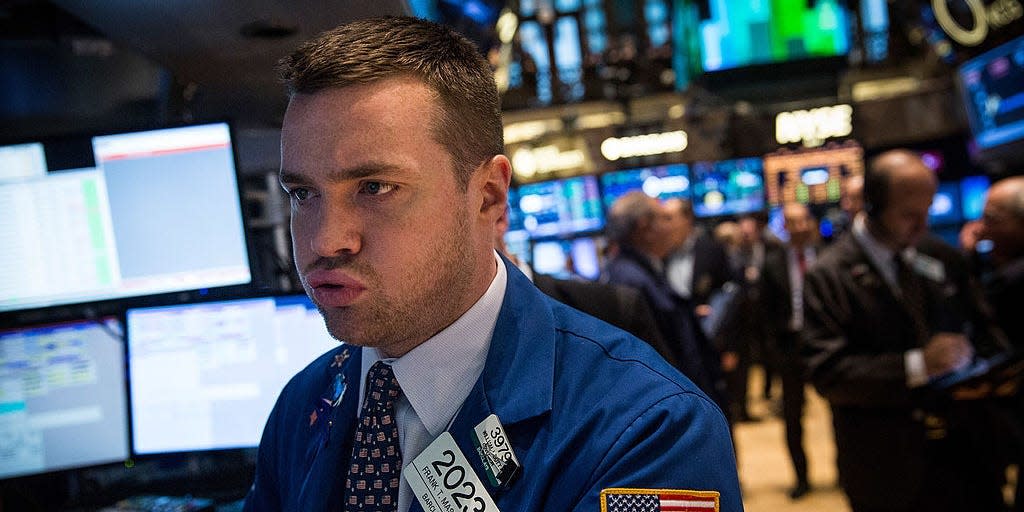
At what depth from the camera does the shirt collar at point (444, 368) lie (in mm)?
1147

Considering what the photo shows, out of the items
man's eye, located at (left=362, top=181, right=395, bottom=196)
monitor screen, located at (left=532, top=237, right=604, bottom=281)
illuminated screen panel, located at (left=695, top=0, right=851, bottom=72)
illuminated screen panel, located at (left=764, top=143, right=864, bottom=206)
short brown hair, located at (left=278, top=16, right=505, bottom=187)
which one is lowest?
monitor screen, located at (left=532, top=237, right=604, bottom=281)

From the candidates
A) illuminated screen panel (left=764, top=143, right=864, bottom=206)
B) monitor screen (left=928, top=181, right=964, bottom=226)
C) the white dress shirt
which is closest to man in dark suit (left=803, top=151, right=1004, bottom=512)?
the white dress shirt

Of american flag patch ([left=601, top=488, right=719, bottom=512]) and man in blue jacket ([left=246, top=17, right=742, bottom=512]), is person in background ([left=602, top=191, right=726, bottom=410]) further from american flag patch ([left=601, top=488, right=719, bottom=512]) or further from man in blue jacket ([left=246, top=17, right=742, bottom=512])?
american flag patch ([left=601, top=488, right=719, bottom=512])

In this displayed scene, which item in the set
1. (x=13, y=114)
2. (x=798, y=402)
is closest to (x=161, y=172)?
(x=13, y=114)

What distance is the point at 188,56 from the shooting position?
210cm

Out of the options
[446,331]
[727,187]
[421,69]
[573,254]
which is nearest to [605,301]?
[446,331]

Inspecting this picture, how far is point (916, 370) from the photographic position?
2594mm

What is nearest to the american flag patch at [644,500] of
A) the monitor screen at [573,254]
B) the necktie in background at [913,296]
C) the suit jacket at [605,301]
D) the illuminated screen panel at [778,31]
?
the suit jacket at [605,301]

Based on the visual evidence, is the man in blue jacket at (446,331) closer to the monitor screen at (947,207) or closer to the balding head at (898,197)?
the balding head at (898,197)

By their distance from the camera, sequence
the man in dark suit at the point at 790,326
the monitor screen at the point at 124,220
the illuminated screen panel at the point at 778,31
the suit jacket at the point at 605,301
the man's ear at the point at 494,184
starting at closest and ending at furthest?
1. the man's ear at the point at 494,184
2. the monitor screen at the point at 124,220
3. the suit jacket at the point at 605,301
4. the man in dark suit at the point at 790,326
5. the illuminated screen panel at the point at 778,31

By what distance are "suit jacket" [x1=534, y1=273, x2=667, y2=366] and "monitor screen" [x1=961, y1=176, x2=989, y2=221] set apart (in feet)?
27.8

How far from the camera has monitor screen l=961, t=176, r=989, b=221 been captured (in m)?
9.53

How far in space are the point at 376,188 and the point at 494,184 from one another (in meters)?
0.20

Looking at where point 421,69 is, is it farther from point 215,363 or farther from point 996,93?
point 996,93
